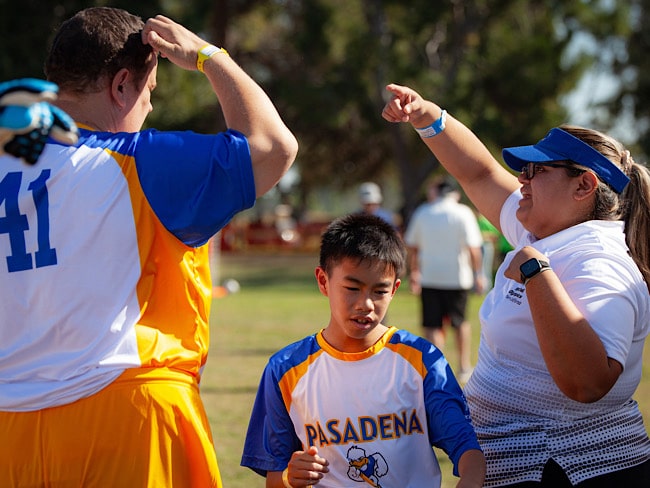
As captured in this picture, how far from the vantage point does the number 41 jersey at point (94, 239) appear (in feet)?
7.68

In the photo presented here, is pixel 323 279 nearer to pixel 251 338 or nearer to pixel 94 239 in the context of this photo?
pixel 94 239

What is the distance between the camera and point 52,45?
2.50 meters

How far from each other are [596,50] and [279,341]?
1117 inches

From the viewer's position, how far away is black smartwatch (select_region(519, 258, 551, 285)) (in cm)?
267

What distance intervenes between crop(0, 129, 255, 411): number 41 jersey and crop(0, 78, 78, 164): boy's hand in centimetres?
44

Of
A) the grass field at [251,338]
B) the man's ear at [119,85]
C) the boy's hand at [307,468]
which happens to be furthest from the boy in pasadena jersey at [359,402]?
the grass field at [251,338]

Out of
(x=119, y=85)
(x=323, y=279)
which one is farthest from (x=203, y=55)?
(x=323, y=279)

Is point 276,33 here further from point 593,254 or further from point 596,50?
point 593,254

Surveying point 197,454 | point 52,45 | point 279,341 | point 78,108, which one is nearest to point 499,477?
point 197,454

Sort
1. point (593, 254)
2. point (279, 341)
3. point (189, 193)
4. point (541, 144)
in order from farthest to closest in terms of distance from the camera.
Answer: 1. point (279, 341)
2. point (541, 144)
3. point (593, 254)
4. point (189, 193)

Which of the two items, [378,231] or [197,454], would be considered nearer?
[197,454]

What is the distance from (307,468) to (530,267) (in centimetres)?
96

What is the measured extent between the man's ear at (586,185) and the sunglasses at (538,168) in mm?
22

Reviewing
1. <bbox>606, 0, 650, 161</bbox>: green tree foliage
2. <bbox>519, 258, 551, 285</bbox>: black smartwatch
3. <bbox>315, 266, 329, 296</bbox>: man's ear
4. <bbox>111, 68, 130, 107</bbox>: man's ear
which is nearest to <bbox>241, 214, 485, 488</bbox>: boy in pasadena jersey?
<bbox>315, 266, 329, 296</bbox>: man's ear
